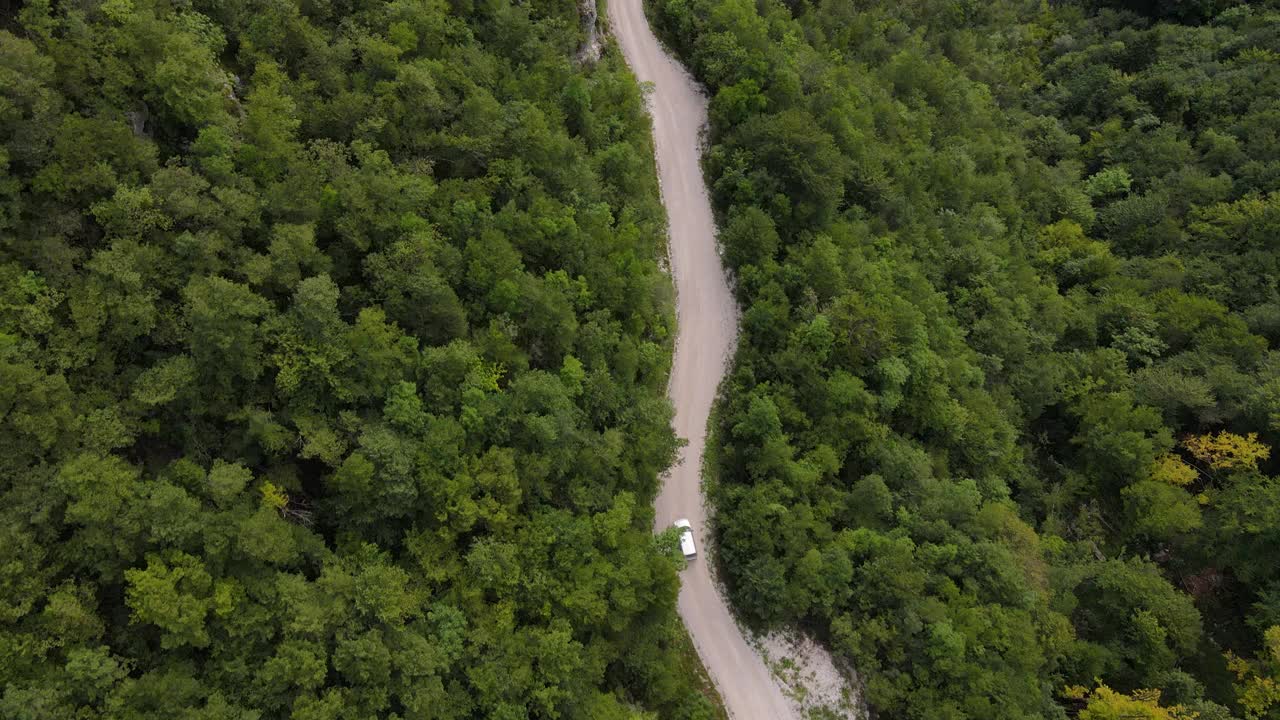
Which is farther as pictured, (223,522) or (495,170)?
(495,170)

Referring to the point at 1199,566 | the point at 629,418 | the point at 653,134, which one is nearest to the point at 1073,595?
the point at 1199,566

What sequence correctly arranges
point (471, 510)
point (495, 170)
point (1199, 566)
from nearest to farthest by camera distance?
point (471, 510)
point (495, 170)
point (1199, 566)

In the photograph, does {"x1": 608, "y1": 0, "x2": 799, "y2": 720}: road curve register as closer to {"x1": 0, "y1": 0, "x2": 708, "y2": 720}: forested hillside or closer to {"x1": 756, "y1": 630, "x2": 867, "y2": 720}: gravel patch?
{"x1": 756, "y1": 630, "x2": 867, "y2": 720}: gravel patch

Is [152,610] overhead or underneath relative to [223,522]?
underneath

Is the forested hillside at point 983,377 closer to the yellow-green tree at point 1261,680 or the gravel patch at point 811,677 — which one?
the yellow-green tree at point 1261,680

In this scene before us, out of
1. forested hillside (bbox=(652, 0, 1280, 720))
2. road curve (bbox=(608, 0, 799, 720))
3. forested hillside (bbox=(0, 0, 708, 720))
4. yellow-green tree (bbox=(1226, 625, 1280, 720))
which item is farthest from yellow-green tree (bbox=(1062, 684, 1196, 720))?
forested hillside (bbox=(0, 0, 708, 720))

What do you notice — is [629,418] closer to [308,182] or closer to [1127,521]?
[308,182]

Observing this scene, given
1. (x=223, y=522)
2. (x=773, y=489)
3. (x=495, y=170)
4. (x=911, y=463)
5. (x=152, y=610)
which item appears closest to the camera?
(x=152, y=610)
